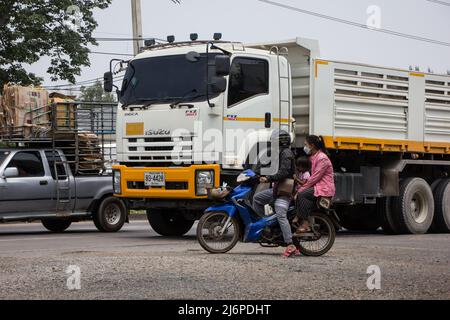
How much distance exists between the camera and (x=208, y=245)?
38.0ft

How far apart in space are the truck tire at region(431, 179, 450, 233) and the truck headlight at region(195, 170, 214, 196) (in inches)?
239

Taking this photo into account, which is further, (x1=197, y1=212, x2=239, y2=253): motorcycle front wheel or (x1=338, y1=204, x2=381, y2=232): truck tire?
(x1=338, y1=204, x2=381, y2=232): truck tire

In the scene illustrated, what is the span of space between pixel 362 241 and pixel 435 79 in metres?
4.44

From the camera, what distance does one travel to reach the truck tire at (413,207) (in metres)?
16.6

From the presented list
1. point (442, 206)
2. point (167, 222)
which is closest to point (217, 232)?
point (167, 222)

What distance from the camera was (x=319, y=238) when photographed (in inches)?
448

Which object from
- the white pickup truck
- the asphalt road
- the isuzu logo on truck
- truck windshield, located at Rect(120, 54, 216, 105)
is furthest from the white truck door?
the white pickup truck

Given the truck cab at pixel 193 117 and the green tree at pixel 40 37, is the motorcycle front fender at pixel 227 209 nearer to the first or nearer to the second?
the truck cab at pixel 193 117

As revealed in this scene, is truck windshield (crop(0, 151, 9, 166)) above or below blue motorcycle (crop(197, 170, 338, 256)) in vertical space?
above

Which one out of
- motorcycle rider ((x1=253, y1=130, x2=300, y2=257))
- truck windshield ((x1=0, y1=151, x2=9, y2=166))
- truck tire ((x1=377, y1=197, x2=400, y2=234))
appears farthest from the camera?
truck tire ((x1=377, y1=197, x2=400, y2=234))

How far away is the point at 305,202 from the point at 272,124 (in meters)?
3.11

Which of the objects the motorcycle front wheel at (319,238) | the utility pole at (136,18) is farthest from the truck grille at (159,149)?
the utility pole at (136,18)

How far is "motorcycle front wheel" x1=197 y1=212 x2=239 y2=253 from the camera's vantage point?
1150cm

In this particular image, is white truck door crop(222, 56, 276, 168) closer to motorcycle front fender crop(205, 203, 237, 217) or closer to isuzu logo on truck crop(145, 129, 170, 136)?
isuzu logo on truck crop(145, 129, 170, 136)
